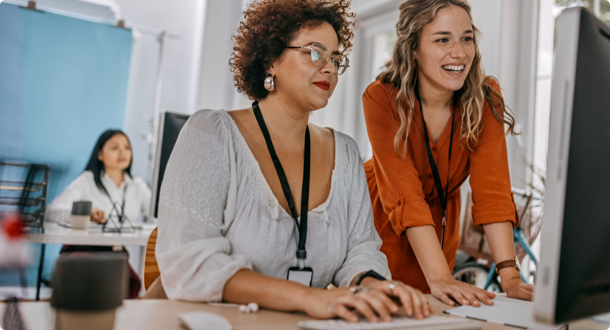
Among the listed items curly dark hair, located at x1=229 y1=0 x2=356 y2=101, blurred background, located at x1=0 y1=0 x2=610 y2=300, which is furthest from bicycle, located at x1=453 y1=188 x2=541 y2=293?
curly dark hair, located at x1=229 y1=0 x2=356 y2=101

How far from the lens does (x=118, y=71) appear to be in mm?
4633

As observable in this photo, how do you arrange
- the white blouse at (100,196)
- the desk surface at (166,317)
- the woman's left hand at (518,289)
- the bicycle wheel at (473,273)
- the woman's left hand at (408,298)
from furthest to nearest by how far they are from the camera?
1. the white blouse at (100,196)
2. the bicycle wheel at (473,273)
3. the woman's left hand at (518,289)
4. the woman's left hand at (408,298)
5. the desk surface at (166,317)

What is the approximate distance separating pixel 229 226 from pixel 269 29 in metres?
0.56

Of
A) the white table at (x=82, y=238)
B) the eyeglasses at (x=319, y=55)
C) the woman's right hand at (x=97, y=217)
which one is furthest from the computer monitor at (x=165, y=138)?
the eyeglasses at (x=319, y=55)

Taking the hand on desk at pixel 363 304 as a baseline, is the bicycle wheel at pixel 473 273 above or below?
below

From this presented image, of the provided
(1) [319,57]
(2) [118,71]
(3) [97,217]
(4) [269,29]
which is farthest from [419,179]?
(2) [118,71]

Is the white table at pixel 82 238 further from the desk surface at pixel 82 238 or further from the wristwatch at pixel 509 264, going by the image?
the wristwatch at pixel 509 264

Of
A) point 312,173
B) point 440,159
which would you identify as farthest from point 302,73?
point 440,159

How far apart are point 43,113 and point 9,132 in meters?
0.32

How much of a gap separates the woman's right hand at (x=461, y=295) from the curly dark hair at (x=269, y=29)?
2.33 feet

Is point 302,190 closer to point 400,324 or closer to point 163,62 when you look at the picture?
point 400,324

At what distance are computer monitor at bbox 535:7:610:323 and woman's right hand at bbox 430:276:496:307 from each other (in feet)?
1.50

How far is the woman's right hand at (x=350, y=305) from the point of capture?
807 millimetres

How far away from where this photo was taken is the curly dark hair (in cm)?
130
